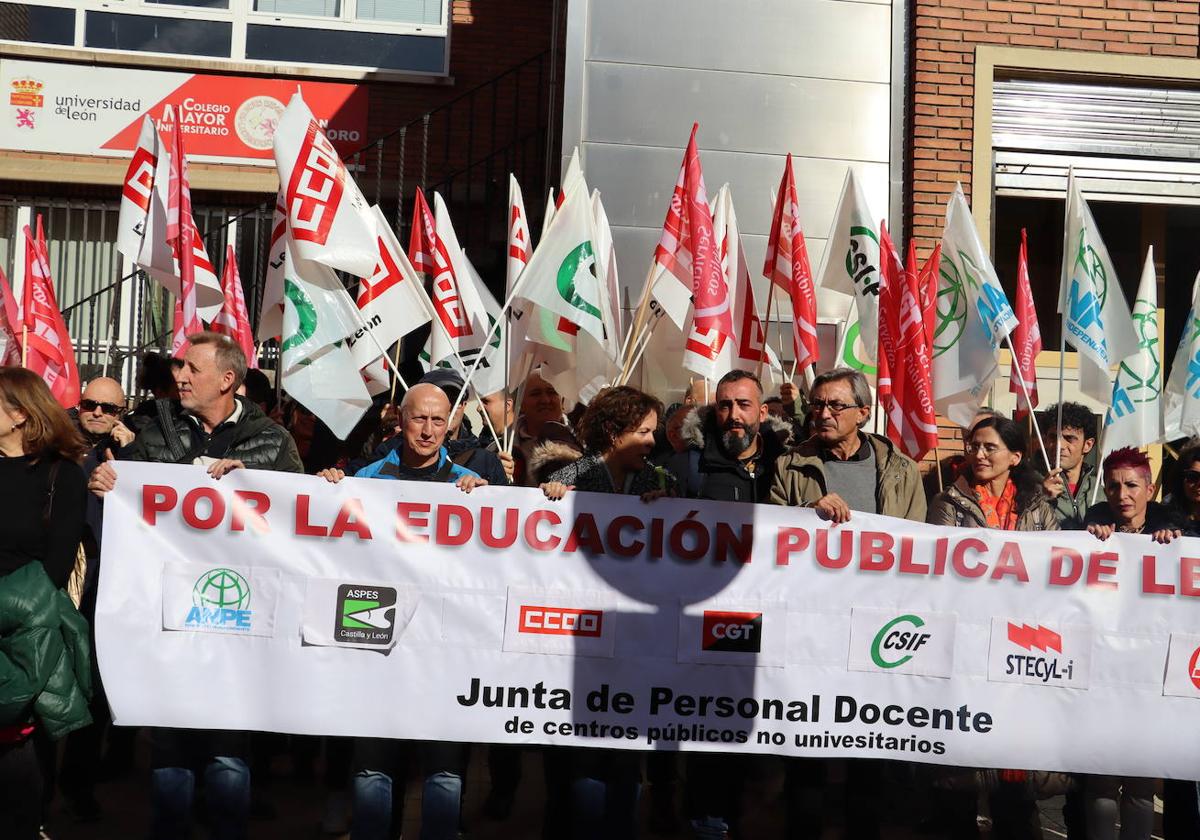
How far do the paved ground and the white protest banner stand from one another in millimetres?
879

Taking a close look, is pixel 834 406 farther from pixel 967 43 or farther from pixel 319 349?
pixel 967 43

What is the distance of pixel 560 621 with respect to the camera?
508 centimetres

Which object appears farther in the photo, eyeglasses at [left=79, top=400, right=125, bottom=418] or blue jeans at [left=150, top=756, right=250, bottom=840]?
eyeglasses at [left=79, top=400, right=125, bottom=418]

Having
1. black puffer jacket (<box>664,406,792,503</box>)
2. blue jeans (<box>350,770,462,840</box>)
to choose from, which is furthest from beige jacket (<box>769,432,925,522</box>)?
blue jeans (<box>350,770,462,840</box>)

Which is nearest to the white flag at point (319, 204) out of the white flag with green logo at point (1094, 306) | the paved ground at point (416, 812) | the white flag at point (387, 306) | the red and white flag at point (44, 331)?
the white flag at point (387, 306)

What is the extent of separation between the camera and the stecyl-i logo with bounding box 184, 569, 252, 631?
16.3ft

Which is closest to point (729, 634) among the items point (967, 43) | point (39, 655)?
point (39, 655)

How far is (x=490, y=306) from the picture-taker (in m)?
9.09

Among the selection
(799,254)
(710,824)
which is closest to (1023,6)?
(799,254)

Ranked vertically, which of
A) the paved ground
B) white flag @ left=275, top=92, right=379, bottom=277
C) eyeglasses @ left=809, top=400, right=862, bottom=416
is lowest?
the paved ground

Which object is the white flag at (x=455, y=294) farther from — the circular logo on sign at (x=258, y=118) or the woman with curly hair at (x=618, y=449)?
the circular logo on sign at (x=258, y=118)

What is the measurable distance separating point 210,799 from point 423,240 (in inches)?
184

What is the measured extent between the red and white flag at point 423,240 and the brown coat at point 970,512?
3874mm

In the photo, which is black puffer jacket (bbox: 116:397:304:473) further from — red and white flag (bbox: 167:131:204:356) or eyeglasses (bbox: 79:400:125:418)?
red and white flag (bbox: 167:131:204:356)
